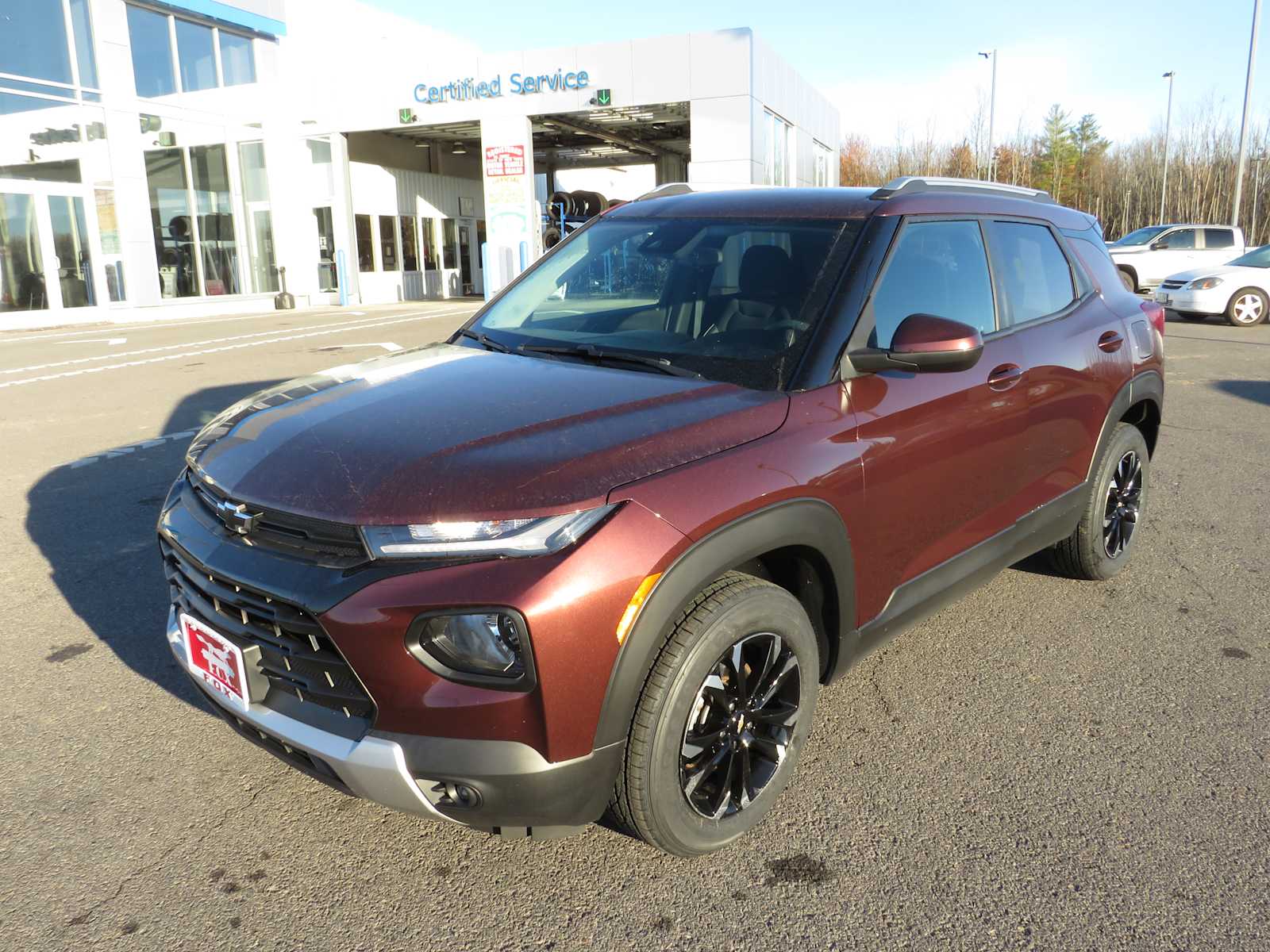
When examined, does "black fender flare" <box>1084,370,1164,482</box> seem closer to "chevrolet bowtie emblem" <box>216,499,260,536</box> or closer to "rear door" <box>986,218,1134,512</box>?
"rear door" <box>986,218,1134,512</box>

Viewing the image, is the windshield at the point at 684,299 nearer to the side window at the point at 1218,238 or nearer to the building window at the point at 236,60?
the side window at the point at 1218,238


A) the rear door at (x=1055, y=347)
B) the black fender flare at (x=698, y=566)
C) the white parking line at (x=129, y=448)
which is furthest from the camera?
the white parking line at (x=129, y=448)

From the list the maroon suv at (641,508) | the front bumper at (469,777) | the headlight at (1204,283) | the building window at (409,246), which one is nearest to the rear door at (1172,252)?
the headlight at (1204,283)

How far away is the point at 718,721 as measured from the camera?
8.09 ft

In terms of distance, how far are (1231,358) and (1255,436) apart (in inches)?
228

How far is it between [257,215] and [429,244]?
8.20 m

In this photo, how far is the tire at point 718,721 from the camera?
7.38 feet

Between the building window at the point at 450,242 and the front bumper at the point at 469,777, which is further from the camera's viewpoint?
Answer: the building window at the point at 450,242

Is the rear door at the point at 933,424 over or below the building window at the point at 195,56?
below

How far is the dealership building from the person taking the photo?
19938 millimetres

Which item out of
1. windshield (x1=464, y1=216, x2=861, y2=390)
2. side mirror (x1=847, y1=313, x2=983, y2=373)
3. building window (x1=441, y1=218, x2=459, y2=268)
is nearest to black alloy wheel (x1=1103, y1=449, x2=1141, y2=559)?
side mirror (x1=847, y1=313, x2=983, y2=373)

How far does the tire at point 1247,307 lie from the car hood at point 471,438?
1768 cm

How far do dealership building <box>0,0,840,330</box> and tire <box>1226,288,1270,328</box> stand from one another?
40.1 ft

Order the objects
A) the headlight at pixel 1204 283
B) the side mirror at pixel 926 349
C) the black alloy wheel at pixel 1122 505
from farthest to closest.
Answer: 1. the headlight at pixel 1204 283
2. the black alloy wheel at pixel 1122 505
3. the side mirror at pixel 926 349
